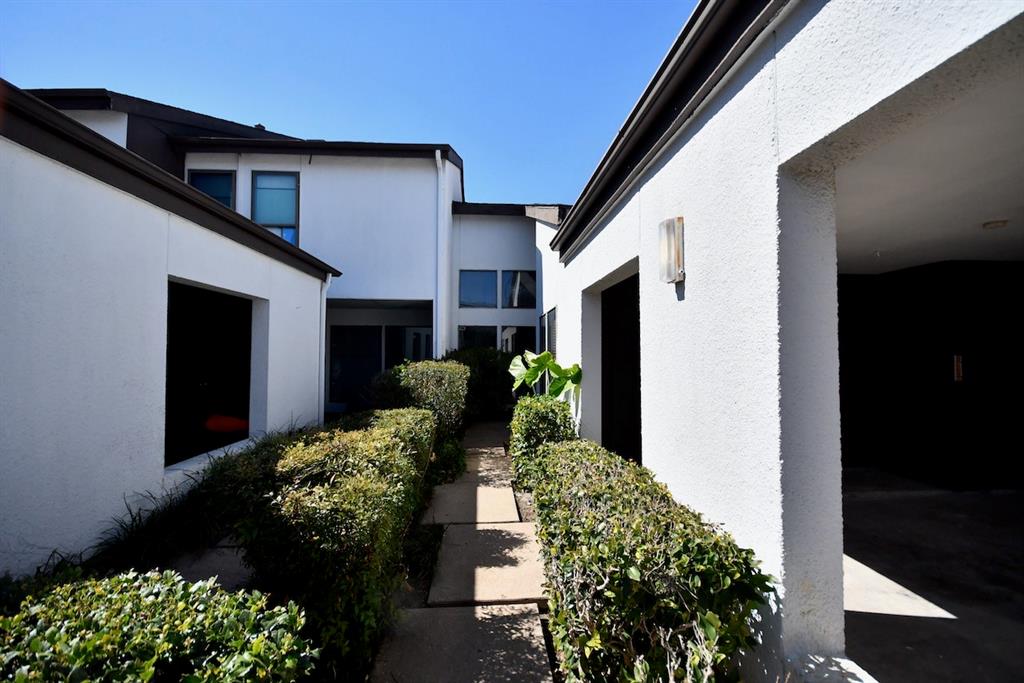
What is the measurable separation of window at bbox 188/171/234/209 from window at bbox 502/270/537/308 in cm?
682

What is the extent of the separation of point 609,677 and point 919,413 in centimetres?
655

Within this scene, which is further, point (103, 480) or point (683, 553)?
point (103, 480)

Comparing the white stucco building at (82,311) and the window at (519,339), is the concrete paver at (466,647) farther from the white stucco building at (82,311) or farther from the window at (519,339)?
the window at (519,339)

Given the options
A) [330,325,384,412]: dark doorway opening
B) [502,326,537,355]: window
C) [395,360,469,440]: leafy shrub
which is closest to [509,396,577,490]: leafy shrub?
[395,360,469,440]: leafy shrub

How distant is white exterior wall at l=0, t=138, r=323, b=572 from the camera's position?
2.85m

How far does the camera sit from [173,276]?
4.43 m

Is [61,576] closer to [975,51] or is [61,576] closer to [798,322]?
[798,322]

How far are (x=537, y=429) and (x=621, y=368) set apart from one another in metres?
1.32

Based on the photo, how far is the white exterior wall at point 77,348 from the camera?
9.36ft

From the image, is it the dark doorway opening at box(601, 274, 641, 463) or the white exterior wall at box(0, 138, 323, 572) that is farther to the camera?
the dark doorway opening at box(601, 274, 641, 463)

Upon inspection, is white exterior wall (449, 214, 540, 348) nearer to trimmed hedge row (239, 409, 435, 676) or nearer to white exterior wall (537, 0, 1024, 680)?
trimmed hedge row (239, 409, 435, 676)

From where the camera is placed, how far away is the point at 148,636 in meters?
1.49

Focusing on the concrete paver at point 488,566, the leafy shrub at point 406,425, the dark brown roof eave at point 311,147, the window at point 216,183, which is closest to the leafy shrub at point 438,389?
the leafy shrub at point 406,425

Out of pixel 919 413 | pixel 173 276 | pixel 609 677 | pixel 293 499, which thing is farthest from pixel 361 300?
pixel 919 413
